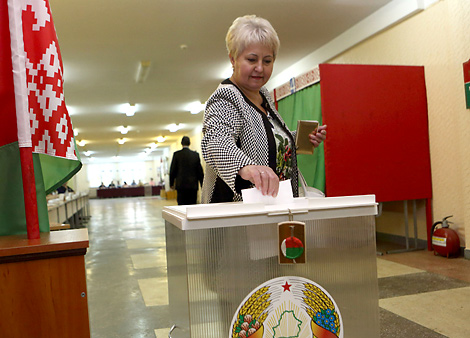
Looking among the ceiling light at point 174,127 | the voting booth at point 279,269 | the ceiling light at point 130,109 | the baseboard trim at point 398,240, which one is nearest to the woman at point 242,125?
the voting booth at point 279,269

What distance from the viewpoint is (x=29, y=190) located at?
3.93ft

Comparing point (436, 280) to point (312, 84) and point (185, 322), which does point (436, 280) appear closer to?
point (312, 84)

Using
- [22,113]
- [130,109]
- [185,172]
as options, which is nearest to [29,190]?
[22,113]

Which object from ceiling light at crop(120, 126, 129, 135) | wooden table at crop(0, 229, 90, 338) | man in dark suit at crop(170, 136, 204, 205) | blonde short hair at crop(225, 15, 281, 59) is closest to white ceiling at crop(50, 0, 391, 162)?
man in dark suit at crop(170, 136, 204, 205)

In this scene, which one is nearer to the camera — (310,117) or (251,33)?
(251,33)

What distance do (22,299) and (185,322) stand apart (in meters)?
0.40

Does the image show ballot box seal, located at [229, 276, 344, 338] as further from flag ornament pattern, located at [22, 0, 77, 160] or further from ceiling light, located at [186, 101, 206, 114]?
ceiling light, located at [186, 101, 206, 114]

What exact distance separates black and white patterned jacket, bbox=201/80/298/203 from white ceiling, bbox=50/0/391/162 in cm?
412

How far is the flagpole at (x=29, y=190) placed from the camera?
119cm

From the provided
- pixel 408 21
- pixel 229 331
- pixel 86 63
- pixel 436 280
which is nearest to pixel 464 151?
pixel 436 280

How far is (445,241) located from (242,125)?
11.8 feet

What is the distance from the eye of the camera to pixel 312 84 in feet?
14.7

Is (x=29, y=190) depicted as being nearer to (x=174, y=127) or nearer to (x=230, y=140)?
(x=230, y=140)

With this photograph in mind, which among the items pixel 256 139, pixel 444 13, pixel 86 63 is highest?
pixel 86 63
